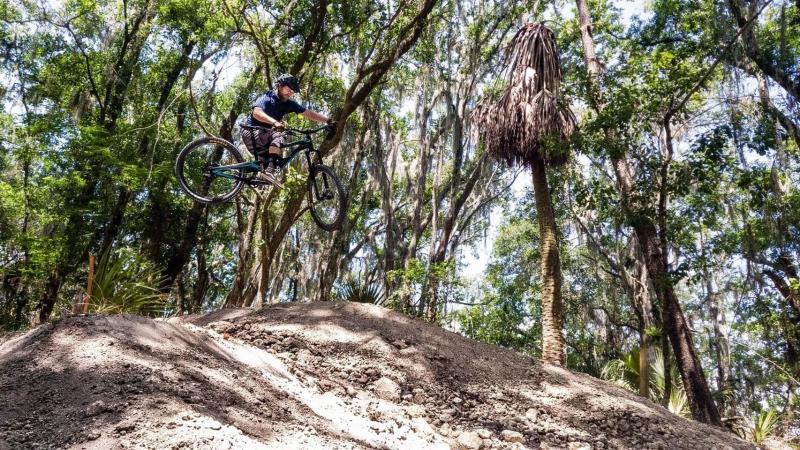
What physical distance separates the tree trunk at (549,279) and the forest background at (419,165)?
2.6 inches

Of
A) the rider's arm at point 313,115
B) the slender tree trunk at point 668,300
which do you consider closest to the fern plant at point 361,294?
the rider's arm at point 313,115

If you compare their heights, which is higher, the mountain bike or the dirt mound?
the mountain bike

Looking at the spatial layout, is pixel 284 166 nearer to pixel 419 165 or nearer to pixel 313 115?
pixel 313 115

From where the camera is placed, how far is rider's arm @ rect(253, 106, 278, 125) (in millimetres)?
6109

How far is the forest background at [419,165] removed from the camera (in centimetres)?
850

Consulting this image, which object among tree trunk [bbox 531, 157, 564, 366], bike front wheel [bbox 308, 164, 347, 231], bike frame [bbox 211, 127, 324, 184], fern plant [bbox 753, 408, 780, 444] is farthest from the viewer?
fern plant [bbox 753, 408, 780, 444]

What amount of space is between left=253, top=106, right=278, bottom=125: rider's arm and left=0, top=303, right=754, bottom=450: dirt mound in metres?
2.22

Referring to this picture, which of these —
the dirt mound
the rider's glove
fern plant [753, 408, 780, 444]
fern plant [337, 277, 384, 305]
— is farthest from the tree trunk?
the rider's glove

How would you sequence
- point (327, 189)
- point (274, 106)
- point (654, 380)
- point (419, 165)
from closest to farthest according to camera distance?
point (274, 106), point (327, 189), point (654, 380), point (419, 165)

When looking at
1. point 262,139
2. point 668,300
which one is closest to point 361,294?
point 262,139

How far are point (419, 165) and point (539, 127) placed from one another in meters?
5.18

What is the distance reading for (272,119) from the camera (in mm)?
6121

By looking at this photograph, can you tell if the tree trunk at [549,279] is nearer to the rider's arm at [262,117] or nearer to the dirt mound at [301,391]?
the dirt mound at [301,391]

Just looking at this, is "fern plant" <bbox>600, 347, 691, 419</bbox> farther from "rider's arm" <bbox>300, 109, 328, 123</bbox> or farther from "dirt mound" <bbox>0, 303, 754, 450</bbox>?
"rider's arm" <bbox>300, 109, 328, 123</bbox>
